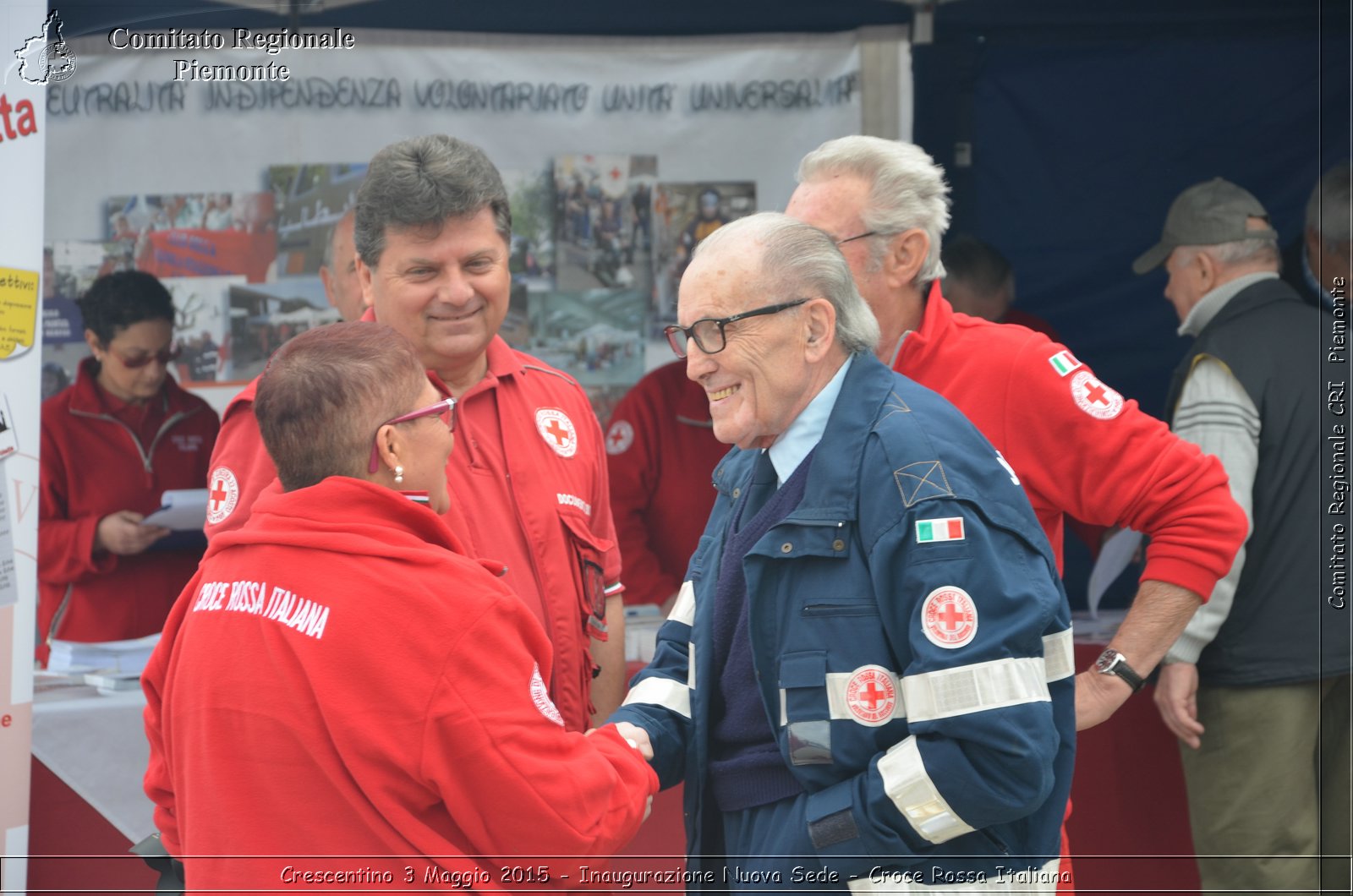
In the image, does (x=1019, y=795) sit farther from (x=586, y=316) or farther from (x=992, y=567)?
(x=586, y=316)

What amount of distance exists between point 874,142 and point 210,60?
2862mm

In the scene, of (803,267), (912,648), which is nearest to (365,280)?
(803,267)

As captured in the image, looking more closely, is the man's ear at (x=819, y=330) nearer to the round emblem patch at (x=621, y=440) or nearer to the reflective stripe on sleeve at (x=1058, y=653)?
the reflective stripe on sleeve at (x=1058, y=653)

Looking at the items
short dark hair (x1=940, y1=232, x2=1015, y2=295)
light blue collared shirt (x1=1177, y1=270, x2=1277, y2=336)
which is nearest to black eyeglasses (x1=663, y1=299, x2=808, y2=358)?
light blue collared shirt (x1=1177, y1=270, x2=1277, y2=336)

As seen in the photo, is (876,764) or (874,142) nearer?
(876,764)

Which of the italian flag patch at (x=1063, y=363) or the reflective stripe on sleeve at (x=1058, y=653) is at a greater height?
the italian flag patch at (x=1063, y=363)

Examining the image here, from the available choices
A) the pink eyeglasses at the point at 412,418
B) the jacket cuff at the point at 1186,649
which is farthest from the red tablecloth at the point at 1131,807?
the pink eyeglasses at the point at 412,418

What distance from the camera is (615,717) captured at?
2.24 metres

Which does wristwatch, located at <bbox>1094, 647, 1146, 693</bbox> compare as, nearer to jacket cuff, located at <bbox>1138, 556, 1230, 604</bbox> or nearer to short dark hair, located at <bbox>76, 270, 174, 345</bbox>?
jacket cuff, located at <bbox>1138, 556, 1230, 604</bbox>

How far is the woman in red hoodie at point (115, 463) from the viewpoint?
4332 mm

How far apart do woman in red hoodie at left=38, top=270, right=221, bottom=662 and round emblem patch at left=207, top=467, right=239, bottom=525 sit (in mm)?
2097

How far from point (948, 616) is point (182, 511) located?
293 cm

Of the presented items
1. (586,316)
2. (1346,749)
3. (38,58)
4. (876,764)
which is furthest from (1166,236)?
(38,58)

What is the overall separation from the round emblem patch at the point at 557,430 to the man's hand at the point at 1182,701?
2017mm
